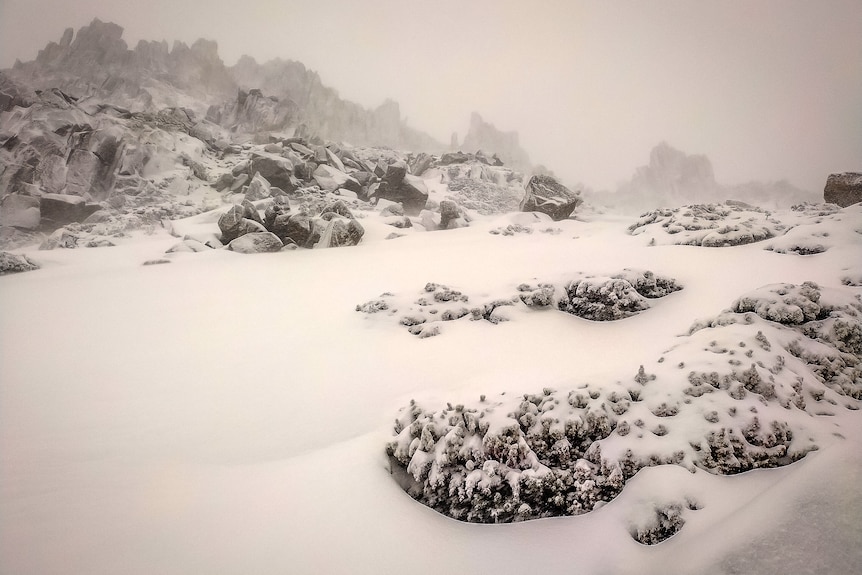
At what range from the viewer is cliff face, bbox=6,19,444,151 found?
16.0 m

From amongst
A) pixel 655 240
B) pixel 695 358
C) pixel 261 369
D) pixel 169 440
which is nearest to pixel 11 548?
pixel 169 440

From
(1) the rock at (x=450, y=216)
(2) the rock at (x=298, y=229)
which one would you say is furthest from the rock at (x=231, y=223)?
Result: (1) the rock at (x=450, y=216)

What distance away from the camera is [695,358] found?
306 centimetres

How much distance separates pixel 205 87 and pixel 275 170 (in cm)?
1366

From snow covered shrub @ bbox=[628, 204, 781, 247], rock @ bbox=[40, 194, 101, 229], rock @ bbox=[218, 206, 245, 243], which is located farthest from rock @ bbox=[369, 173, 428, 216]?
rock @ bbox=[40, 194, 101, 229]

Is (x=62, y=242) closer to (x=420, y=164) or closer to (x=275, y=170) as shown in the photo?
(x=275, y=170)

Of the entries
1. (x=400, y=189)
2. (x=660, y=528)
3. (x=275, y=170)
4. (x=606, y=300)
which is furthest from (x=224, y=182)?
(x=660, y=528)

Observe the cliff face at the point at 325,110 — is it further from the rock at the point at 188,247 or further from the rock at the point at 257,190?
the rock at the point at 188,247

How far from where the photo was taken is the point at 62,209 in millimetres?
14234

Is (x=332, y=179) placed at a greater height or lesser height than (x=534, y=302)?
greater

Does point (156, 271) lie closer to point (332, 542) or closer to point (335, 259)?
point (335, 259)

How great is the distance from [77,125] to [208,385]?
21.1 metres

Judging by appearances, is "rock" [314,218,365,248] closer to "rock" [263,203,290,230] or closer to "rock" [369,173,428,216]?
"rock" [263,203,290,230]

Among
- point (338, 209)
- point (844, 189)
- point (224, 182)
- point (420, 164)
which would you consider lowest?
point (338, 209)
